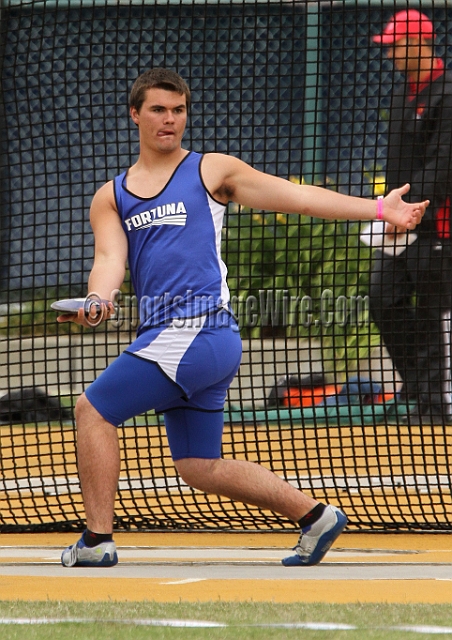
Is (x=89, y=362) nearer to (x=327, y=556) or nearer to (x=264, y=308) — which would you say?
(x=264, y=308)

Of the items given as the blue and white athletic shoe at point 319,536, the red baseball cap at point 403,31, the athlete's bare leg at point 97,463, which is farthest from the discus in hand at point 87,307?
the red baseball cap at point 403,31

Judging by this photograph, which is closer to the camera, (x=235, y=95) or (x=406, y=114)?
(x=406, y=114)

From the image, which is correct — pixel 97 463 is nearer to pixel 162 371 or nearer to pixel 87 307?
pixel 162 371

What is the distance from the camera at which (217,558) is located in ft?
15.1

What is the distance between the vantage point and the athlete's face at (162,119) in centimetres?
427

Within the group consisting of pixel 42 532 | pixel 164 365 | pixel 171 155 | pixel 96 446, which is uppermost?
pixel 171 155

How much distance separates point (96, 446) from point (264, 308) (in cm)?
538

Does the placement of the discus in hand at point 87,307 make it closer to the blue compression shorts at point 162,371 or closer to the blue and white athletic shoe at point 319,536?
the blue compression shorts at point 162,371

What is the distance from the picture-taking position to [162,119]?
14.0ft

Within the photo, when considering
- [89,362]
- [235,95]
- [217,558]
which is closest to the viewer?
[217,558]

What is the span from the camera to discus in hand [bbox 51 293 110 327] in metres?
3.81

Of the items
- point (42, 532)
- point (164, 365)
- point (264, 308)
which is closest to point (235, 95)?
point (264, 308)

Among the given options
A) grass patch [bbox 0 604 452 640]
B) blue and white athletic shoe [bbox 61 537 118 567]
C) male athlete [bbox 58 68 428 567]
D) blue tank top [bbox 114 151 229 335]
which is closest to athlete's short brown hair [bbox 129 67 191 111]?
male athlete [bbox 58 68 428 567]

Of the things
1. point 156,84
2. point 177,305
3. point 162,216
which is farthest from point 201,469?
point 156,84
